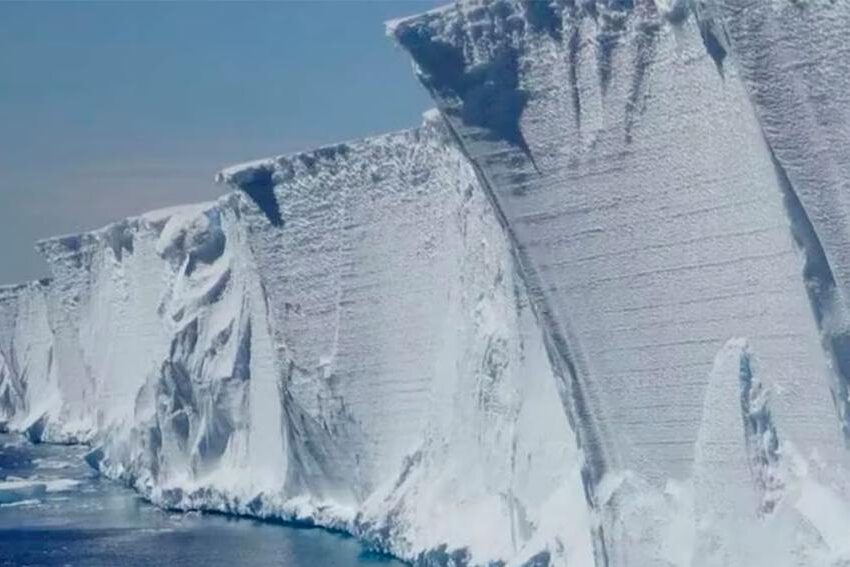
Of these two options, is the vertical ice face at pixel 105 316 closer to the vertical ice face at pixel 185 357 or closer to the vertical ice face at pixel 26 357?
the vertical ice face at pixel 185 357

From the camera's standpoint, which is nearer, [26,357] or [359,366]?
[359,366]

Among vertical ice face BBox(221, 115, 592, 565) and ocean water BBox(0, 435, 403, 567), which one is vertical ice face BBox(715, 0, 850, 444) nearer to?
vertical ice face BBox(221, 115, 592, 565)

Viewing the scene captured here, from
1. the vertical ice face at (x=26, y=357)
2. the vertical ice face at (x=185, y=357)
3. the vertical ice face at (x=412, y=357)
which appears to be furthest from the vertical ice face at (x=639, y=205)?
the vertical ice face at (x=26, y=357)

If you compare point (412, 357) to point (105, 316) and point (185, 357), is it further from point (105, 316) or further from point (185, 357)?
point (105, 316)

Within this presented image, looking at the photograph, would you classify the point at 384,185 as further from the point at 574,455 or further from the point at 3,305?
the point at 3,305

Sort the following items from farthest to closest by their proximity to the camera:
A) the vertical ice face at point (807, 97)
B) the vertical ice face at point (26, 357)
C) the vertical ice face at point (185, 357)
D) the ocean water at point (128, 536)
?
the vertical ice face at point (26, 357) → the vertical ice face at point (185, 357) → the ocean water at point (128, 536) → the vertical ice face at point (807, 97)

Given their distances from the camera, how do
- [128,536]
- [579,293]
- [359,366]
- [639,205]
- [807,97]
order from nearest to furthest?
[807,97]
[639,205]
[579,293]
[359,366]
[128,536]

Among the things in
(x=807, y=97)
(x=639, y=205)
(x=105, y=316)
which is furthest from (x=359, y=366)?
(x=105, y=316)
